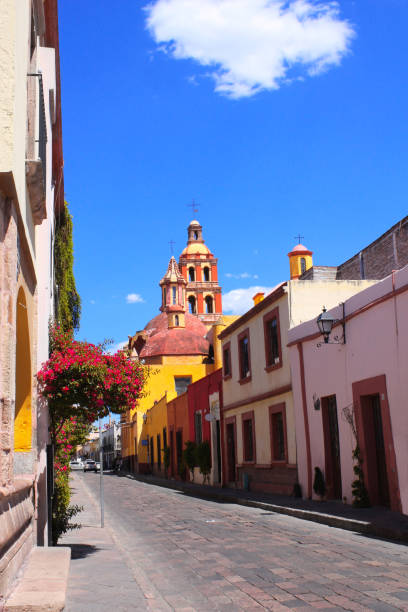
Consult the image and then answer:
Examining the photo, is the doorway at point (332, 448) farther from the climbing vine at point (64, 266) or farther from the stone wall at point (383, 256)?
the climbing vine at point (64, 266)

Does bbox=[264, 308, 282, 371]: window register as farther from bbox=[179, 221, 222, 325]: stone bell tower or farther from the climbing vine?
bbox=[179, 221, 222, 325]: stone bell tower

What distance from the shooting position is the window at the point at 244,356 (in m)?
24.9

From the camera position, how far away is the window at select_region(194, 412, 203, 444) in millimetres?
32875

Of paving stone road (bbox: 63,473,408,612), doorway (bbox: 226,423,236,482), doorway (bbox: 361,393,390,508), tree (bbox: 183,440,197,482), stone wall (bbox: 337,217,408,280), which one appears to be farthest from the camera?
tree (bbox: 183,440,197,482)

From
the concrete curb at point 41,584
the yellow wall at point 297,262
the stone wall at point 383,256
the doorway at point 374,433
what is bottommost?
the concrete curb at point 41,584

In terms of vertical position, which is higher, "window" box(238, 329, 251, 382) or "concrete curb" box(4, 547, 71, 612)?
"window" box(238, 329, 251, 382)

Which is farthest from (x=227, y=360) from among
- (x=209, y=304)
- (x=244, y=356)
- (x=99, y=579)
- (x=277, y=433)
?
(x=209, y=304)

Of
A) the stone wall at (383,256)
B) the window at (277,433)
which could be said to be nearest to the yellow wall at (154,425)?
the stone wall at (383,256)

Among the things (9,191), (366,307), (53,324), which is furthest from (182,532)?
(9,191)

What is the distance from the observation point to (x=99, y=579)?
27.0 ft

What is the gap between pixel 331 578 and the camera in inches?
305

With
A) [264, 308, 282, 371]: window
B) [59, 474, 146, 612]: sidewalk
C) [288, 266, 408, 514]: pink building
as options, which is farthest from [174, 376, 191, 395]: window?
[59, 474, 146, 612]: sidewalk

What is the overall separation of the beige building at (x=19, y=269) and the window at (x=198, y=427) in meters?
24.6

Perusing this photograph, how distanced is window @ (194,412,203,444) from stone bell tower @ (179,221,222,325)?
56742 millimetres
